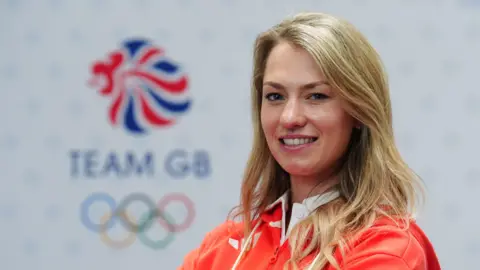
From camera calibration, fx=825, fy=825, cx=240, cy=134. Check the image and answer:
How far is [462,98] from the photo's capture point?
2.90 meters

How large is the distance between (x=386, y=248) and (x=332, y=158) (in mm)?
258

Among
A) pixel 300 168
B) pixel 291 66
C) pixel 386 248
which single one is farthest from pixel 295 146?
pixel 386 248

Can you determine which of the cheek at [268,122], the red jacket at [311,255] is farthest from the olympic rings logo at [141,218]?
the cheek at [268,122]

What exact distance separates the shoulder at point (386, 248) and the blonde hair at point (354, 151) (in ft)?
0.07

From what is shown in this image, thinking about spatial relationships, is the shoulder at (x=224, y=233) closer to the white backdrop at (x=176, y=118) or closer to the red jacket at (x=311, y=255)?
the red jacket at (x=311, y=255)

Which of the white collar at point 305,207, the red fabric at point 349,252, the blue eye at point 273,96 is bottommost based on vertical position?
the red fabric at point 349,252

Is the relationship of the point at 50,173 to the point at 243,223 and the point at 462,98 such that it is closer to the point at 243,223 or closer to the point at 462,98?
the point at 243,223

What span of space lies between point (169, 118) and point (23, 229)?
0.69m

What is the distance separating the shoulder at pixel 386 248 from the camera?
61.6 inches

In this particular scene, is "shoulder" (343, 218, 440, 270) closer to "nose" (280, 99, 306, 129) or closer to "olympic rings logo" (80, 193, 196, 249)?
"nose" (280, 99, 306, 129)

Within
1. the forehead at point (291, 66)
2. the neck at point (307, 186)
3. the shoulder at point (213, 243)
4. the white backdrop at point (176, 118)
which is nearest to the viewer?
the forehead at point (291, 66)

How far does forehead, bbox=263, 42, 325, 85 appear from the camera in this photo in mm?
1686

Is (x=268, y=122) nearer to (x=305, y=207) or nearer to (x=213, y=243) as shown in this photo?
(x=305, y=207)

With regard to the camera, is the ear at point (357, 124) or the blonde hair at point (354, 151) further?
the ear at point (357, 124)
